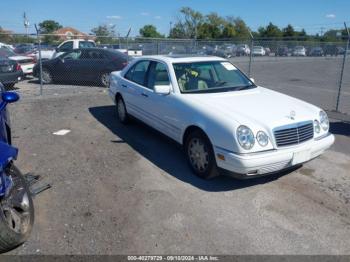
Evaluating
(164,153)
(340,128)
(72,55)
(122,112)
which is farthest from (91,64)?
(340,128)

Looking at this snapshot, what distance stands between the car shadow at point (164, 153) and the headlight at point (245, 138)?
75cm

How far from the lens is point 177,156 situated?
18.7 ft

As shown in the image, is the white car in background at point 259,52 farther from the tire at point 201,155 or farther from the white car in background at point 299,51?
the tire at point 201,155

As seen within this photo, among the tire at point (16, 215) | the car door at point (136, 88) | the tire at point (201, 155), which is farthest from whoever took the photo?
the car door at point (136, 88)

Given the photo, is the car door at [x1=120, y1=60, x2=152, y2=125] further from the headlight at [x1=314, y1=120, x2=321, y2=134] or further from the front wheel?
the headlight at [x1=314, y1=120, x2=321, y2=134]

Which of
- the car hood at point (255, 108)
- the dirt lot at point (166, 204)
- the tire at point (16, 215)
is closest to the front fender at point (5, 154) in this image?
the tire at point (16, 215)

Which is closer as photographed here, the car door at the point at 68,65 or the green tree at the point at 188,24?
the car door at the point at 68,65

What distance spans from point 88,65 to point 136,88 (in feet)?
22.9

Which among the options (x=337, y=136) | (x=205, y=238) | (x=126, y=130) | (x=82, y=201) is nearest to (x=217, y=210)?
(x=205, y=238)

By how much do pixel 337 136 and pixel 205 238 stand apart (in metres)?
4.51

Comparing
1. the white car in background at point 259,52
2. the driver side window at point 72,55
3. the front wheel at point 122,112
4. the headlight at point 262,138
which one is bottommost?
the front wheel at point 122,112

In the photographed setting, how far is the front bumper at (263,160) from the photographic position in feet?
13.4

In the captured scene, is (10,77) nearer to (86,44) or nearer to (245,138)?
(86,44)

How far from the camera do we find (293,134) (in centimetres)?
434
